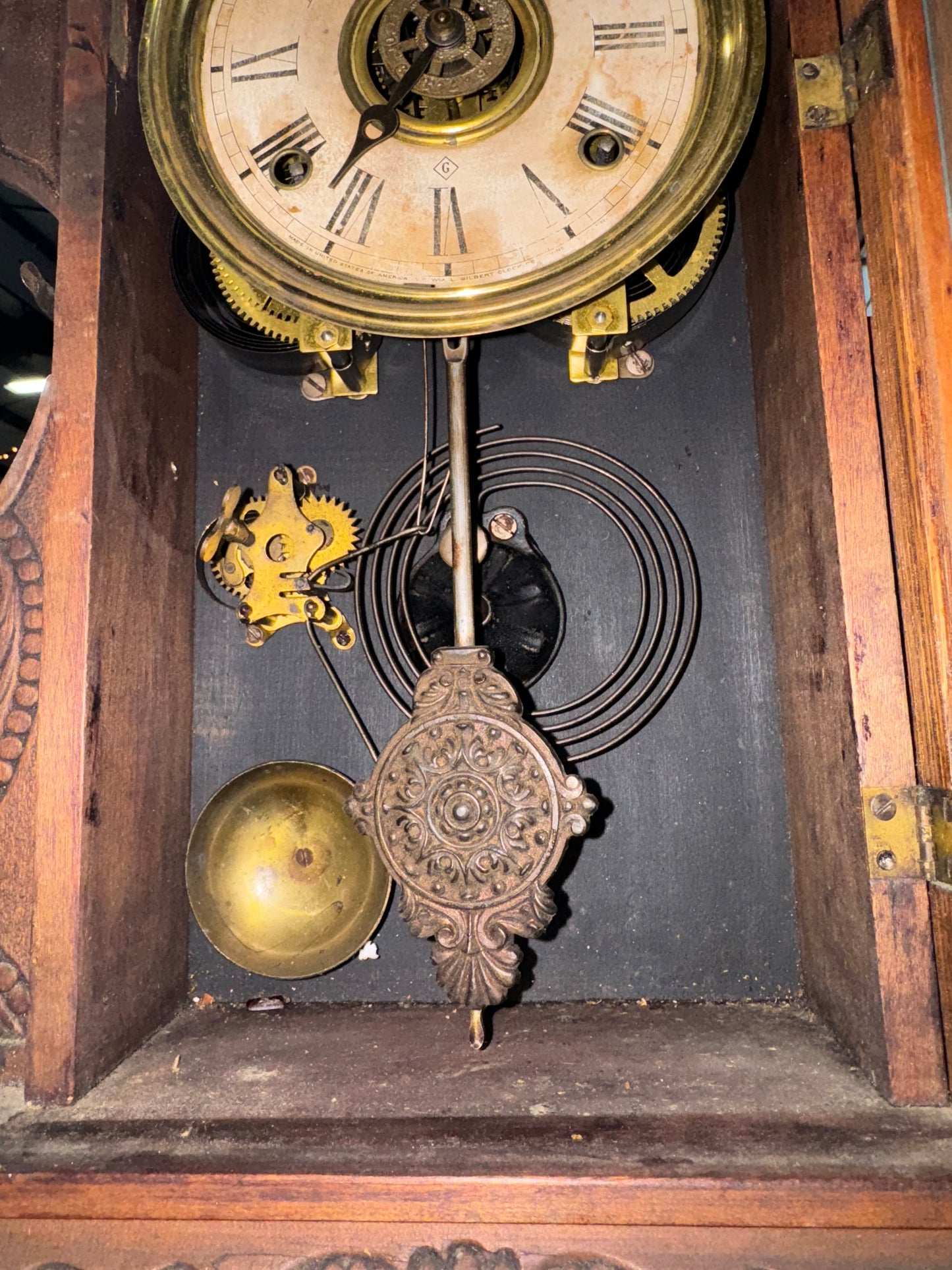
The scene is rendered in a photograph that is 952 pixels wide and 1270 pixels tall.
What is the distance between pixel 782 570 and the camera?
1.16 m

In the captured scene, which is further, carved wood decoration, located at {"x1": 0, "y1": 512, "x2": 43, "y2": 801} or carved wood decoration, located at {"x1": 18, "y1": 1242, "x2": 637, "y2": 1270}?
carved wood decoration, located at {"x1": 0, "y1": 512, "x2": 43, "y2": 801}

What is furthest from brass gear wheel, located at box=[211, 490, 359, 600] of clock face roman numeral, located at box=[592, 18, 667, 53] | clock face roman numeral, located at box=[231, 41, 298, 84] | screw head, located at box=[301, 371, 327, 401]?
clock face roman numeral, located at box=[592, 18, 667, 53]

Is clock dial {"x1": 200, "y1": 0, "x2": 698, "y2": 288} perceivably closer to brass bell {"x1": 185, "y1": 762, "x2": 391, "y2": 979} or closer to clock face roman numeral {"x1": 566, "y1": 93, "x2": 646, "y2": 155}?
clock face roman numeral {"x1": 566, "y1": 93, "x2": 646, "y2": 155}

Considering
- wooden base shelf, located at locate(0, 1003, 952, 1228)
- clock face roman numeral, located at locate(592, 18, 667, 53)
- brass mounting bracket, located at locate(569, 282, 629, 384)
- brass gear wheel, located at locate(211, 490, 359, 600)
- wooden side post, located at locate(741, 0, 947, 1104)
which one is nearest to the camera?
wooden base shelf, located at locate(0, 1003, 952, 1228)

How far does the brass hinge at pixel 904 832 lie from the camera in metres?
0.87

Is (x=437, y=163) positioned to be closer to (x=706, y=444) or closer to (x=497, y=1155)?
(x=706, y=444)

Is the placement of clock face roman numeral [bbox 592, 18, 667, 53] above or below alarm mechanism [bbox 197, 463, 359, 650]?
above

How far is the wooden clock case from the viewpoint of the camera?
79cm

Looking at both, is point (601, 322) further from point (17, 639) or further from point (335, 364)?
point (17, 639)

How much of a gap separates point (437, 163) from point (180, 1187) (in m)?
0.99

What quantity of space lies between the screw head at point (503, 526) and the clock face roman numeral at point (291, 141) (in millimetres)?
450

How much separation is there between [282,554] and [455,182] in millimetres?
474

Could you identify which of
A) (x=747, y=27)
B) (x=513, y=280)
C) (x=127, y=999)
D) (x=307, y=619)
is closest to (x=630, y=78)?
(x=747, y=27)

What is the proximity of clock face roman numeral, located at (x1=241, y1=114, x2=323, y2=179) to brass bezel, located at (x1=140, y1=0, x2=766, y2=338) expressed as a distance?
5 cm
